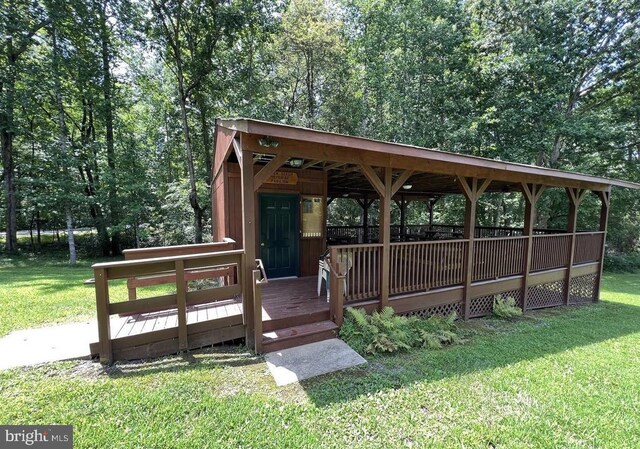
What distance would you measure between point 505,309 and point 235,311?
18.4ft

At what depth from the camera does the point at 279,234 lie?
6223 millimetres

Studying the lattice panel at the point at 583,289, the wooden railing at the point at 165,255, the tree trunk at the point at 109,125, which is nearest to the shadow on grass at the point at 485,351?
the lattice panel at the point at 583,289

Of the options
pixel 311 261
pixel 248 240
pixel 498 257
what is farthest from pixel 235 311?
pixel 498 257

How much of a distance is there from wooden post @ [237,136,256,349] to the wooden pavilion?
1 centimetres

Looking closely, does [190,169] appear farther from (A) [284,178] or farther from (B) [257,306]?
(B) [257,306]

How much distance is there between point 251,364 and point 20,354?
112 inches

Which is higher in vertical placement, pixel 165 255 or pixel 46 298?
pixel 165 255

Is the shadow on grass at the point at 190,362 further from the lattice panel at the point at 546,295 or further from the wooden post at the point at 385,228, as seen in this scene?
the lattice panel at the point at 546,295

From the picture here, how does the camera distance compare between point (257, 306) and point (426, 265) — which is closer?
point (257, 306)

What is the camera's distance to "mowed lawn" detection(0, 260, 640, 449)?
240cm

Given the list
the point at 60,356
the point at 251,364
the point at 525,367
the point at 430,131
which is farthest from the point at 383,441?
A: the point at 430,131

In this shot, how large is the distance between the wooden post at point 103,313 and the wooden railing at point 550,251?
843 cm

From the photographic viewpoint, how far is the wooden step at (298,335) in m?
3.77

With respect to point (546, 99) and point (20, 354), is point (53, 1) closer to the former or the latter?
point (20, 354)
